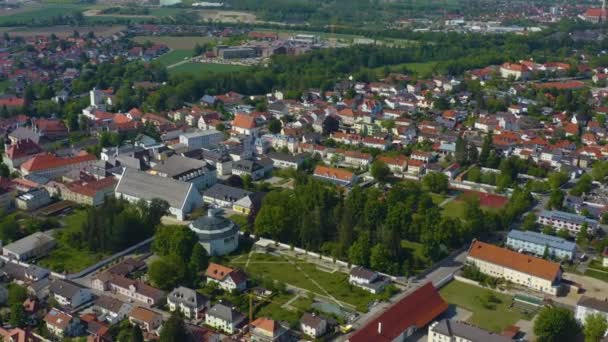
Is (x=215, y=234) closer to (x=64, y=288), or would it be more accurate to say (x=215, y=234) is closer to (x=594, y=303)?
(x=64, y=288)

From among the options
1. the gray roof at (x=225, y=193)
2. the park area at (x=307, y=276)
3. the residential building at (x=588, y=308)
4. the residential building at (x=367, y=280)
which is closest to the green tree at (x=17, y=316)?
the park area at (x=307, y=276)

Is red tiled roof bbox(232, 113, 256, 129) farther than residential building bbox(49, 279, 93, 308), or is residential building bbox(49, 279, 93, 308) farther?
red tiled roof bbox(232, 113, 256, 129)

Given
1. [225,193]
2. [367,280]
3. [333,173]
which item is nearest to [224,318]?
[367,280]

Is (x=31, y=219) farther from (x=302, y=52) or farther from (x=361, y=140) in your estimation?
(x=302, y=52)

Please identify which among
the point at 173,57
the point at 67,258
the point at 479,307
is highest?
the point at 173,57

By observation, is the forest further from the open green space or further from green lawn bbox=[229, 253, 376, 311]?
the open green space

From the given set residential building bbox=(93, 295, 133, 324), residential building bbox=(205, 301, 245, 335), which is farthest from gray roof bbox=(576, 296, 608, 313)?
residential building bbox=(93, 295, 133, 324)
